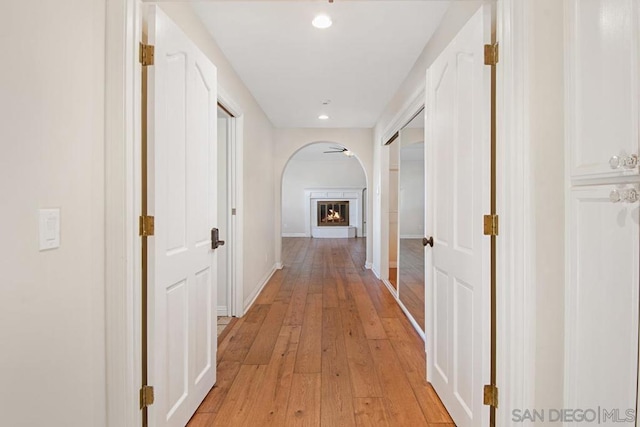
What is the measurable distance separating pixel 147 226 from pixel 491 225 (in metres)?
1.50

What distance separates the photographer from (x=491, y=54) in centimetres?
137

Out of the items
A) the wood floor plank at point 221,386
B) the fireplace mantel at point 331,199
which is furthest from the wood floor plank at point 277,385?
the fireplace mantel at point 331,199

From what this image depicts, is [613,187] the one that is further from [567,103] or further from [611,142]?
[567,103]

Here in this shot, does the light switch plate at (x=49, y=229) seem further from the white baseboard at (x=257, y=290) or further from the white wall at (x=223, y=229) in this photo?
the white baseboard at (x=257, y=290)

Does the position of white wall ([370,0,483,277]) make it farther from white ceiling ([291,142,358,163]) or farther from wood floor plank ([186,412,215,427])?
white ceiling ([291,142,358,163])

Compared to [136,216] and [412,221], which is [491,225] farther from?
[412,221]

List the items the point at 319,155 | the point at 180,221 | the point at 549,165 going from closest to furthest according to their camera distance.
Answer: the point at 549,165, the point at 180,221, the point at 319,155

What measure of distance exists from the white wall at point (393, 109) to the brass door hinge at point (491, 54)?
499 mm

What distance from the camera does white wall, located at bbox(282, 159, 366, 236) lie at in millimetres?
10945

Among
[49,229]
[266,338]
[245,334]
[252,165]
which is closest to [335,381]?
[266,338]

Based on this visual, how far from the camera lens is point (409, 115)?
313 centimetres

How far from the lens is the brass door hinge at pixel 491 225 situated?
135 cm

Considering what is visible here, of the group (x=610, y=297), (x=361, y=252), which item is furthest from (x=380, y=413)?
(x=361, y=252)

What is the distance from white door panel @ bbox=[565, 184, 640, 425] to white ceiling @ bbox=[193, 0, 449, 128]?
5.72 feet
